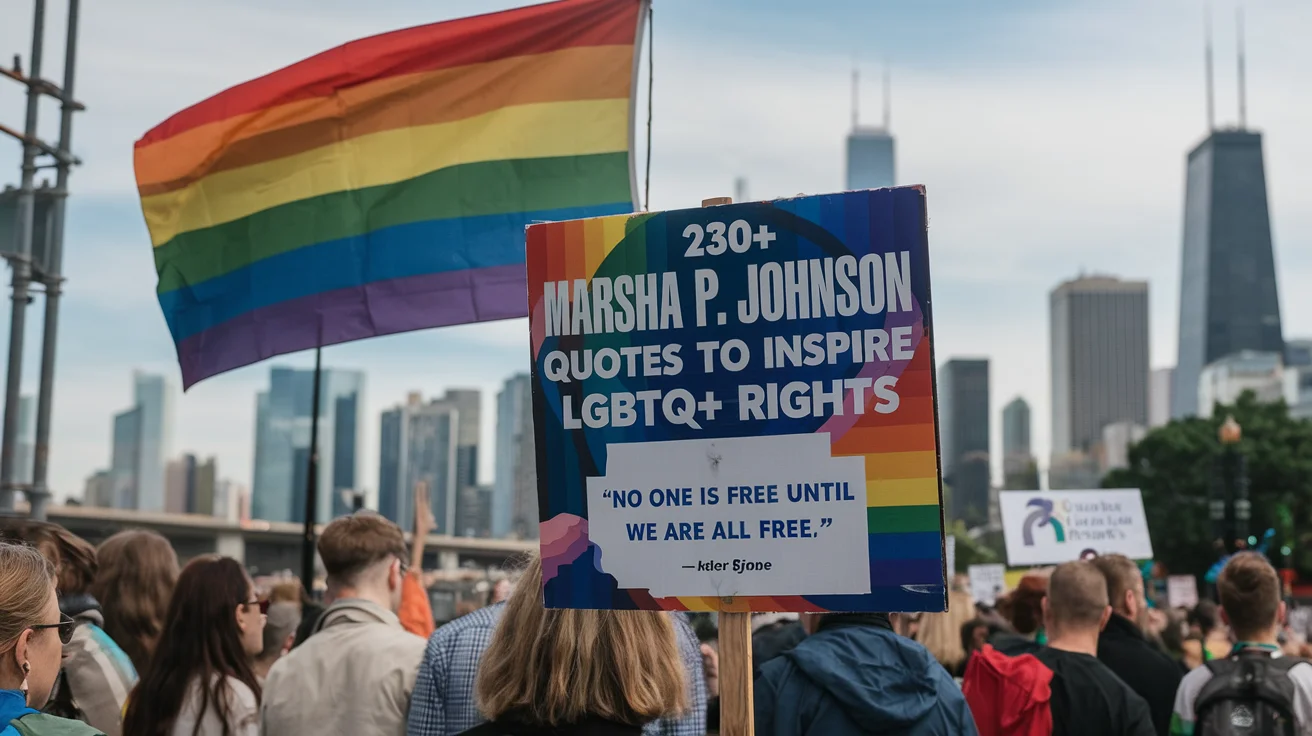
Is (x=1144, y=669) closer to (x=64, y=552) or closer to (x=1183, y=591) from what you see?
(x=64, y=552)

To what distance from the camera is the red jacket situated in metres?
5.30

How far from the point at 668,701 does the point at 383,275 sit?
4.17m

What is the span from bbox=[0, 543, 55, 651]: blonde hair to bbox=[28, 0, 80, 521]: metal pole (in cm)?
1013

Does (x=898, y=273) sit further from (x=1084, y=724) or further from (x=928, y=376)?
(x=1084, y=724)

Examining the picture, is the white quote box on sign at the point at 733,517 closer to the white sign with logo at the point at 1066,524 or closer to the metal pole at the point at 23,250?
the white sign with logo at the point at 1066,524

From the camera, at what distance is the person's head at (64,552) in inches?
192

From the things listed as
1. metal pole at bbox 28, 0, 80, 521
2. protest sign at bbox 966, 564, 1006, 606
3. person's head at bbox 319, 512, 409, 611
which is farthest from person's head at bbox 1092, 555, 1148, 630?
protest sign at bbox 966, 564, 1006, 606

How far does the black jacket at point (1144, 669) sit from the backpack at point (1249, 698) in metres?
0.91

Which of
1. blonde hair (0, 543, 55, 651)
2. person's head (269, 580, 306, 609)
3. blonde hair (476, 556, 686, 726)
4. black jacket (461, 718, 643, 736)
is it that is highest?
blonde hair (0, 543, 55, 651)

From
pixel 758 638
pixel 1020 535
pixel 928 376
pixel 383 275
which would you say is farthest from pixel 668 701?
pixel 1020 535

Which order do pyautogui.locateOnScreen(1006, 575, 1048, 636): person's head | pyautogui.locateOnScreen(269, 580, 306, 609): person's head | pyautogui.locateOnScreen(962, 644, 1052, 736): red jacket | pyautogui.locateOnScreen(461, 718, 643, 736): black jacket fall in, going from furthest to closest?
1. pyautogui.locateOnScreen(269, 580, 306, 609): person's head
2. pyautogui.locateOnScreen(1006, 575, 1048, 636): person's head
3. pyautogui.locateOnScreen(962, 644, 1052, 736): red jacket
4. pyautogui.locateOnScreen(461, 718, 643, 736): black jacket

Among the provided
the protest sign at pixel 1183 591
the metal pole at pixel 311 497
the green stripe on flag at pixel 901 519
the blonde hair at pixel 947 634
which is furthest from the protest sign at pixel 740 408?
the protest sign at pixel 1183 591

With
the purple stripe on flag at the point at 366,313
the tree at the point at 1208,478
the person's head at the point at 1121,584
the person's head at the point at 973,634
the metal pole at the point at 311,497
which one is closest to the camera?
the person's head at the point at 1121,584

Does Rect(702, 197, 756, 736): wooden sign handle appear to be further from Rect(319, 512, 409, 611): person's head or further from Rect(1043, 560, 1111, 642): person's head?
Rect(1043, 560, 1111, 642): person's head
